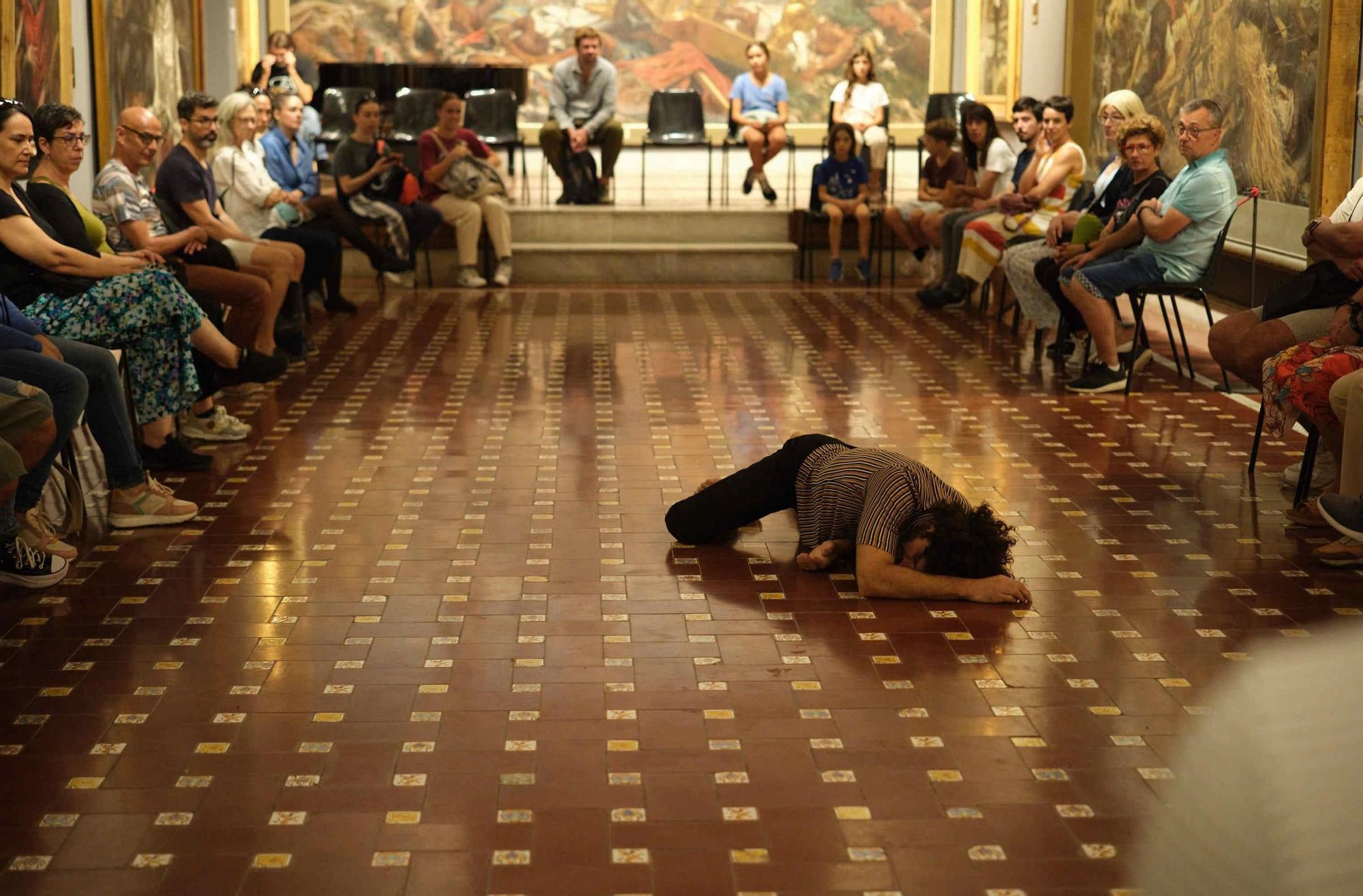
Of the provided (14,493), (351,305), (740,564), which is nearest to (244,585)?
(14,493)

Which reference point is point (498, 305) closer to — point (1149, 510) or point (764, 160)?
point (764, 160)

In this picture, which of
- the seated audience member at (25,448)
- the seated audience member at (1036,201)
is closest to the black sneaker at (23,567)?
the seated audience member at (25,448)

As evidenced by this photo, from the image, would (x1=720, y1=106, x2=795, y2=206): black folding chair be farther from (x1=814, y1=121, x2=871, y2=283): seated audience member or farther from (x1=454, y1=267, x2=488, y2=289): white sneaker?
(x1=454, y1=267, x2=488, y2=289): white sneaker

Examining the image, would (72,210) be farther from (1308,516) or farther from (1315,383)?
(1308,516)

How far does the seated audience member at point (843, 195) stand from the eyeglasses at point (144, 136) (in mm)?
6862

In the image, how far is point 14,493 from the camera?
16.4ft

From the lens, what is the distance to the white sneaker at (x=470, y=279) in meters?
12.6

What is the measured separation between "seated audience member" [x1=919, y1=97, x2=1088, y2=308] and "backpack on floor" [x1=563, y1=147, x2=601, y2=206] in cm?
454

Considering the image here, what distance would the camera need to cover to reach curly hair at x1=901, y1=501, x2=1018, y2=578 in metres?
4.64

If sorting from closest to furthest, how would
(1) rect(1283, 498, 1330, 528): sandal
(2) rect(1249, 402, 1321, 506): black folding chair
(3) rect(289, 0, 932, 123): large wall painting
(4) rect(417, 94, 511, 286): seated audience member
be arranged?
(1) rect(1283, 498, 1330, 528): sandal
(2) rect(1249, 402, 1321, 506): black folding chair
(4) rect(417, 94, 511, 286): seated audience member
(3) rect(289, 0, 932, 123): large wall painting

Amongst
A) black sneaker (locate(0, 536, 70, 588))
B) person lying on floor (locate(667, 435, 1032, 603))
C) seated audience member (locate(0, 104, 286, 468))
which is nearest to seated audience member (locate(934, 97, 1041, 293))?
person lying on floor (locate(667, 435, 1032, 603))

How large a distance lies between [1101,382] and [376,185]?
6.07 metres

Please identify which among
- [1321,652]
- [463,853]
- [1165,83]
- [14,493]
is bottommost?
[463,853]

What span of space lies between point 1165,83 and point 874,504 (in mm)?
8818
